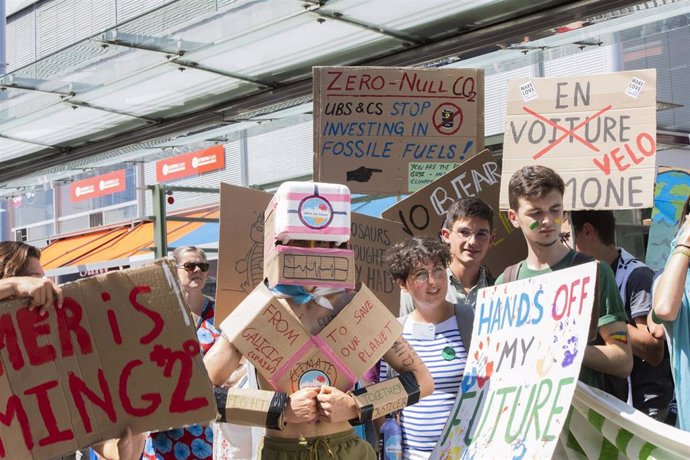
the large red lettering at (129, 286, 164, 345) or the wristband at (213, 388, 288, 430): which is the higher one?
the large red lettering at (129, 286, 164, 345)

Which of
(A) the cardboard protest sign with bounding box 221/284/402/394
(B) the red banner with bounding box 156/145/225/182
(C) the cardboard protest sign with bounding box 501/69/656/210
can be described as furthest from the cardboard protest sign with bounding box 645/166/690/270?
(B) the red banner with bounding box 156/145/225/182

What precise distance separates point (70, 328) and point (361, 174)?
274 cm

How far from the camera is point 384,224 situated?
5418mm

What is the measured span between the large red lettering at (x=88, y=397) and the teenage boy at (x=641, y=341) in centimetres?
222

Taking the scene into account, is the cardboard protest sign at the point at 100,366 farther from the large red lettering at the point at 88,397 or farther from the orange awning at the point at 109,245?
the orange awning at the point at 109,245

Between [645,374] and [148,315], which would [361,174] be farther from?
[148,315]

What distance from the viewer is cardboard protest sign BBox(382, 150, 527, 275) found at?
5.39 m

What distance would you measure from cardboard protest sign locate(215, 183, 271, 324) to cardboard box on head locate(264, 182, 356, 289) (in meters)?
1.30

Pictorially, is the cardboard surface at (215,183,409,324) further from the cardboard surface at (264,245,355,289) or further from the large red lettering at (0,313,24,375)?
the large red lettering at (0,313,24,375)

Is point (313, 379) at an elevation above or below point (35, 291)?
below

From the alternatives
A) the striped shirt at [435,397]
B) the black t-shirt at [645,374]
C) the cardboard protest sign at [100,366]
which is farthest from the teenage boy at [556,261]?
the cardboard protest sign at [100,366]

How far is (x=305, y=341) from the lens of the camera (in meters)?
3.81

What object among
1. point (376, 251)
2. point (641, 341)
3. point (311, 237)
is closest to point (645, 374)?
point (641, 341)

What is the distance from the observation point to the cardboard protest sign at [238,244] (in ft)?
17.0
